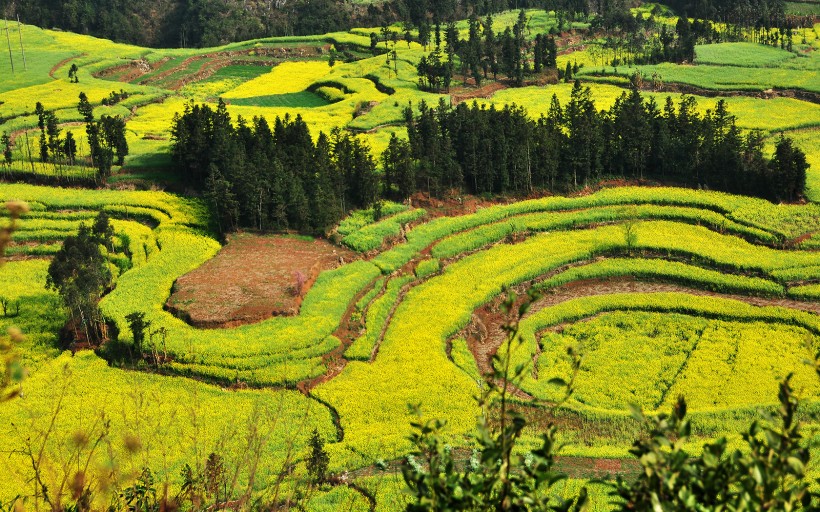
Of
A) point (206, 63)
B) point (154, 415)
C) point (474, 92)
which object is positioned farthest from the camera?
point (206, 63)

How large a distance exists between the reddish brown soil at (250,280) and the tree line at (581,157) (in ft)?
50.7

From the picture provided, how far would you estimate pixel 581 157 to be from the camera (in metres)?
80.4

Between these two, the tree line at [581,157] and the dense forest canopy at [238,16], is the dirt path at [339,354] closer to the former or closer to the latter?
the tree line at [581,157]

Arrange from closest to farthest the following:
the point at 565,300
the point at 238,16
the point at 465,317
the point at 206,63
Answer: the point at 465,317 < the point at 565,300 < the point at 206,63 < the point at 238,16

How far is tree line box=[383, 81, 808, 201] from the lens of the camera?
7662 centimetres

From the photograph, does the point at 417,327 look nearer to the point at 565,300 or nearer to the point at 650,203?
the point at 565,300

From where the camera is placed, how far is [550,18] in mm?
177875

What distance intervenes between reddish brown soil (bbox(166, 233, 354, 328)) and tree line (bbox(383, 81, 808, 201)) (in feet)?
50.7

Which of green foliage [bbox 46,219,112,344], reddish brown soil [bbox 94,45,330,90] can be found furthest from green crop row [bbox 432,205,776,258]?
reddish brown soil [bbox 94,45,330,90]

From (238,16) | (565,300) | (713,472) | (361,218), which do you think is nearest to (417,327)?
(565,300)

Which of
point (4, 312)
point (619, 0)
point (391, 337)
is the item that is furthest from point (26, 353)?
point (619, 0)

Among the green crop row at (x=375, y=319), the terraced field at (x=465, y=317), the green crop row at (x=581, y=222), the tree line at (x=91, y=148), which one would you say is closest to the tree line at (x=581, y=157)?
the terraced field at (x=465, y=317)

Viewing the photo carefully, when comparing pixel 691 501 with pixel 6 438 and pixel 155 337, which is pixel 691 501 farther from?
pixel 155 337

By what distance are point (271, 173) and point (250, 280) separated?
1587cm
